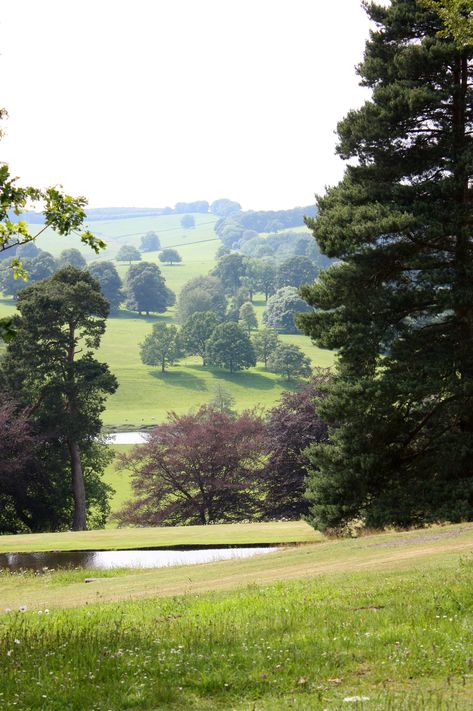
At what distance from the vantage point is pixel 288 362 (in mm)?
125625

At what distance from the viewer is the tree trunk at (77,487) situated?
46.3m

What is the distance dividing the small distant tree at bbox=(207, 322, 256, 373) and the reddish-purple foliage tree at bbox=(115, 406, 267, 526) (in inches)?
3301

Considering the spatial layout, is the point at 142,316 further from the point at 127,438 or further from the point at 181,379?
the point at 127,438

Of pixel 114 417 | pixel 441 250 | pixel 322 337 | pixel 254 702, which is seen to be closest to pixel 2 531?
pixel 322 337

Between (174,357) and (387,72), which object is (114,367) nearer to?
(174,357)

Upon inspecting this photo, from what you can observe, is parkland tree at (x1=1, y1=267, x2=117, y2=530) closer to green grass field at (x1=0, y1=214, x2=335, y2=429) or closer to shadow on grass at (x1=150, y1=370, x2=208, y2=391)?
green grass field at (x1=0, y1=214, x2=335, y2=429)

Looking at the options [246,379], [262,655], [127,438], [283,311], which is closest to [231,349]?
[246,379]

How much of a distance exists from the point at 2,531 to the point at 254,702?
42.9 meters

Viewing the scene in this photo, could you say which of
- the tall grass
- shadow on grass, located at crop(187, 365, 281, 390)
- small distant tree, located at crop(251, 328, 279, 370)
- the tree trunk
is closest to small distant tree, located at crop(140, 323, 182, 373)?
shadow on grass, located at crop(187, 365, 281, 390)

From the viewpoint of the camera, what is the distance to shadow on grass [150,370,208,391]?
122312mm

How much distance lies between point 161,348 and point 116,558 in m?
109

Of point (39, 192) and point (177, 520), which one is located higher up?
point (39, 192)

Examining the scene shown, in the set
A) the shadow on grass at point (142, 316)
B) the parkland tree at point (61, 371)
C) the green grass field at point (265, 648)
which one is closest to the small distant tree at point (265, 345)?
the shadow on grass at point (142, 316)

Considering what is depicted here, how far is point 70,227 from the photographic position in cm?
1021
